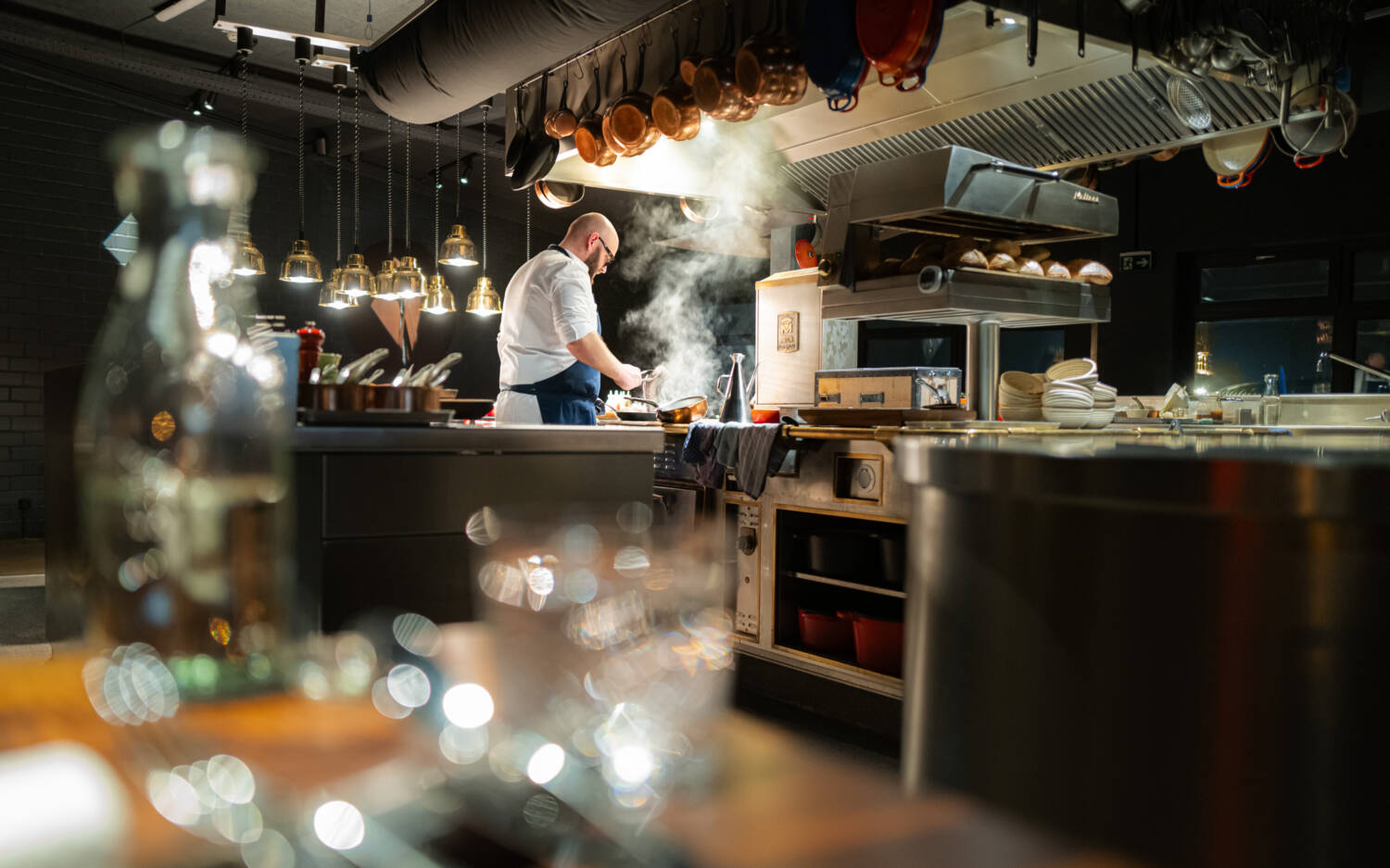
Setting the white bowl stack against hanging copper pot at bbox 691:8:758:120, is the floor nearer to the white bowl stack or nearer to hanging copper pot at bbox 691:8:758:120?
hanging copper pot at bbox 691:8:758:120

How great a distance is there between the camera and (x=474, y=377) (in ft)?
33.6

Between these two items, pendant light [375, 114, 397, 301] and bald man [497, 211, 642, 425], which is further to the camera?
pendant light [375, 114, 397, 301]

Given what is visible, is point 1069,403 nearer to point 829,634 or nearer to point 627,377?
point 829,634

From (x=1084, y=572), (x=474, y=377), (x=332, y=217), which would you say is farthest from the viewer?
(x=474, y=377)

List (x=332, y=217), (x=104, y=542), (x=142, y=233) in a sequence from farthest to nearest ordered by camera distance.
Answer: (x=332, y=217) → (x=104, y=542) → (x=142, y=233)

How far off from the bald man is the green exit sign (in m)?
4.34

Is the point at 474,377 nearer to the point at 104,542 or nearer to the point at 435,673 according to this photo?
the point at 104,542

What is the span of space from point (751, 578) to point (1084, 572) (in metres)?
2.81

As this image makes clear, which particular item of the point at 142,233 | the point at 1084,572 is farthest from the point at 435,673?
the point at 142,233

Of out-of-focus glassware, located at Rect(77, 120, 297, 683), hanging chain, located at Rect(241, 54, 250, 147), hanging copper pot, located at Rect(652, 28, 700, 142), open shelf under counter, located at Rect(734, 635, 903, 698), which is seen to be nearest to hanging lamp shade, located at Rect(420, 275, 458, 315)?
hanging chain, located at Rect(241, 54, 250, 147)

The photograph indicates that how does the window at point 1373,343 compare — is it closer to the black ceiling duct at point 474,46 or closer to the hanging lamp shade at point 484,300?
the black ceiling duct at point 474,46

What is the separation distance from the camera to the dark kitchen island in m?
1.97

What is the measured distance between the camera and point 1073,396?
11.0 feet

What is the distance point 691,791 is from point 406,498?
181cm
